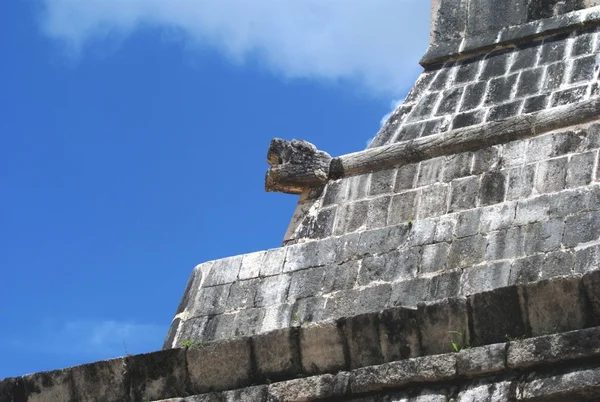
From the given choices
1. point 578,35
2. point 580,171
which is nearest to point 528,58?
point 578,35

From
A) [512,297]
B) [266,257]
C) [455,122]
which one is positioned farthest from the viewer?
[455,122]

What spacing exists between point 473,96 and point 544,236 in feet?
9.31

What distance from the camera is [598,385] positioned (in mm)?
6562

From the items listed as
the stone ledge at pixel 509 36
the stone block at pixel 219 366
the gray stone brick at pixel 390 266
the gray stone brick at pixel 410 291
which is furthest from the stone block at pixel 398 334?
the stone ledge at pixel 509 36

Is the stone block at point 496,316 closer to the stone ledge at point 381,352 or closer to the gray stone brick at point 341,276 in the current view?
the stone ledge at point 381,352

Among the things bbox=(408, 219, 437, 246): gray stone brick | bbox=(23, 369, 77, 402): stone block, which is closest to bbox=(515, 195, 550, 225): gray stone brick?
bbox=(408, 219, 437, 246): gray stone brick

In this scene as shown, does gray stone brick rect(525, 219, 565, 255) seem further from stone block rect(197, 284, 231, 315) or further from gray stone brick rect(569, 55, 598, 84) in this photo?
stone block rect(197, 284, 231, 315)

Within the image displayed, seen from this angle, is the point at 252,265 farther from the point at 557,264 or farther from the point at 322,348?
the point at 322,348

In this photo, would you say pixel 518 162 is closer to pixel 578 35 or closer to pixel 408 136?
pixel 408 136

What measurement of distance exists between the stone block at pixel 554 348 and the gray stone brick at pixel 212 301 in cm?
472

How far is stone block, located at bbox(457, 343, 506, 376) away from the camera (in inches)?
275

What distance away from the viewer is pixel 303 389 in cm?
749

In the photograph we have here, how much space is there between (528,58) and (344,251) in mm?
3099

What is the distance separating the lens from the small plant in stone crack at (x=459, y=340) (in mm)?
7180
